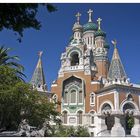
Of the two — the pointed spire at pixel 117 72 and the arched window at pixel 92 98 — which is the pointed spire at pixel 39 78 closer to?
the arched window at pixel 92 98

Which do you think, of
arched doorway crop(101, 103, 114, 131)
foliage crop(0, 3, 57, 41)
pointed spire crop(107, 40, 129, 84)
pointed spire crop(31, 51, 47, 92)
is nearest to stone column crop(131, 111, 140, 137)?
arched doorway crop(101, 103, 114, 131)

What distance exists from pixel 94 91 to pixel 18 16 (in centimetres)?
2435

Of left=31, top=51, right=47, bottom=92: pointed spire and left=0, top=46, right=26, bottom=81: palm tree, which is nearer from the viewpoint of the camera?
left=0, top=46, right=26, bottom=81: palm tree

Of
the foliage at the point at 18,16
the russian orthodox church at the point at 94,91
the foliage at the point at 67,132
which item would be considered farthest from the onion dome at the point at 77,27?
the foliage at the point at 18,16

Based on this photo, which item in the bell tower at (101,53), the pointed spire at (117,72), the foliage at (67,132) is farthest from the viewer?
the bell tower at (101,53)

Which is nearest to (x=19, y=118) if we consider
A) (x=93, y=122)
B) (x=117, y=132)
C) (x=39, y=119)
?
(x=39, y=119)

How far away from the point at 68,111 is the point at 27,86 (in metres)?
15.1

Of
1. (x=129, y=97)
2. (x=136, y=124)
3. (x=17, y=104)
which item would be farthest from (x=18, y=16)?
(x=136, y=124)

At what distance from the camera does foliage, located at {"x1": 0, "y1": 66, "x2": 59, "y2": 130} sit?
53.0 feet

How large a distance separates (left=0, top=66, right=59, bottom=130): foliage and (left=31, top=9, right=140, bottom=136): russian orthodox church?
27.1 ft

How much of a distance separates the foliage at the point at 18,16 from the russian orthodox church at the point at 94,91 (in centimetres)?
1905

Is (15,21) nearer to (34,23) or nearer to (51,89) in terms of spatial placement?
(34,23)

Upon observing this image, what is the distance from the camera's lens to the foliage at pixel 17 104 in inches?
636

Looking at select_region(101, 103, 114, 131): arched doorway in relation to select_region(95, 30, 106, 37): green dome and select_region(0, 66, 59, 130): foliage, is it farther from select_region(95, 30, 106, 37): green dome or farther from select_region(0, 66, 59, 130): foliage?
select_region(95, 30, 106, 37): green dome
